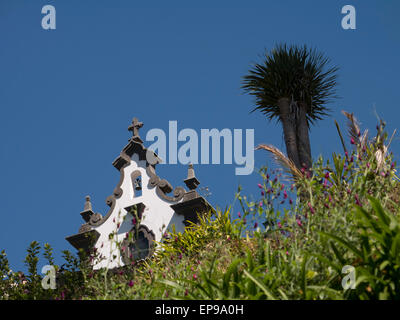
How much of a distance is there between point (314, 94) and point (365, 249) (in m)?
11.6

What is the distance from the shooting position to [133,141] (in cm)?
2731

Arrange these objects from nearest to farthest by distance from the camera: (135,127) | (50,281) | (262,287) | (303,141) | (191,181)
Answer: (262,287) < (50,281) < (303,141) < (191,181) < (135,127)

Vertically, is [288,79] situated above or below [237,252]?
above

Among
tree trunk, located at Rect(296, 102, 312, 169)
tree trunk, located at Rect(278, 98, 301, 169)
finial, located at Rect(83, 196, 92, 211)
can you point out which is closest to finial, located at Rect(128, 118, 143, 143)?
finial, located at Rect(83, 196, 92, 211)

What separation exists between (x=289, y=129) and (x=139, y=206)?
11.9 meters

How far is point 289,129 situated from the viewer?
14055mm

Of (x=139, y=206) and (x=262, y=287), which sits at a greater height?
(x=139, y=206)

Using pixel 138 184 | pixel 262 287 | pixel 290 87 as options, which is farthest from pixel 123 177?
pixel 262 287

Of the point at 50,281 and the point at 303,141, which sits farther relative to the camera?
the point at 303,141

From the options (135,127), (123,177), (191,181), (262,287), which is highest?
(135,127)

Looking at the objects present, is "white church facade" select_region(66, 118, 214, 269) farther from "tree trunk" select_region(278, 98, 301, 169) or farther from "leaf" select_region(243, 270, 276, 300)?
"leaf" select_region(243, 270, 276, 300)

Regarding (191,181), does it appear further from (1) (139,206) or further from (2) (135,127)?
(2) (135,127)

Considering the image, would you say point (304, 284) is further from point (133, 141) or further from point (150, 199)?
point (133, 141)

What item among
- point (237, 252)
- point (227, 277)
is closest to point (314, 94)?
point (237, 252)
